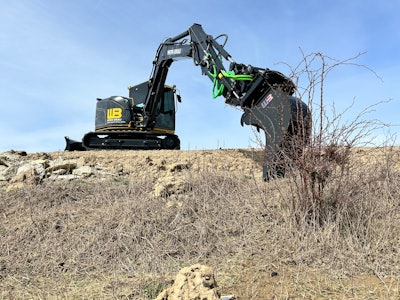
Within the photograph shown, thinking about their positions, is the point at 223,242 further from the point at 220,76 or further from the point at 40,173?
the point at 220,76

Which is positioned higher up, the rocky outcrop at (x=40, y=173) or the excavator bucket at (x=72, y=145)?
the excavator bucket at (x=72, y=145)

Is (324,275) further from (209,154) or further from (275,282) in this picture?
(209,154)

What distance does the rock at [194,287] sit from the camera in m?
2.83

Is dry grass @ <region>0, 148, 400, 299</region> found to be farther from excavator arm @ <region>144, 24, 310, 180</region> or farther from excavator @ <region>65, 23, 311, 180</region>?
excavator @ <region>65, 23, 311, 180</region>

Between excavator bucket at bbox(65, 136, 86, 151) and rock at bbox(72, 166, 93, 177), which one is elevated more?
excavator bucket at bbox(65, 136, 86, 151)

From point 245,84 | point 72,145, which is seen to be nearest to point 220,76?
point 245,84

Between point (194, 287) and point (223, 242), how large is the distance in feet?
4.79

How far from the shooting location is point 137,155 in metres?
11.8

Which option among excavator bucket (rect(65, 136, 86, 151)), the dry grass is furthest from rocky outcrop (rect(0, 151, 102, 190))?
excavator bucket (rect(65, 136, 86, 151))

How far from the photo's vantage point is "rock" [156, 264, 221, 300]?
2.83 m

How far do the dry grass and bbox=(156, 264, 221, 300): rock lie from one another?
0.41m

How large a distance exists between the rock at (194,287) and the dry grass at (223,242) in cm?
41

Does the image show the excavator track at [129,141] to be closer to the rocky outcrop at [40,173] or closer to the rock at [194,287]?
the rocky outcrop at [40,173]

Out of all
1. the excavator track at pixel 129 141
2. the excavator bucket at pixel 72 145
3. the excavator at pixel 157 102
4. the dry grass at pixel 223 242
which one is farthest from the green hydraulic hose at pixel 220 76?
the excavator bucket at pixel 72 145
